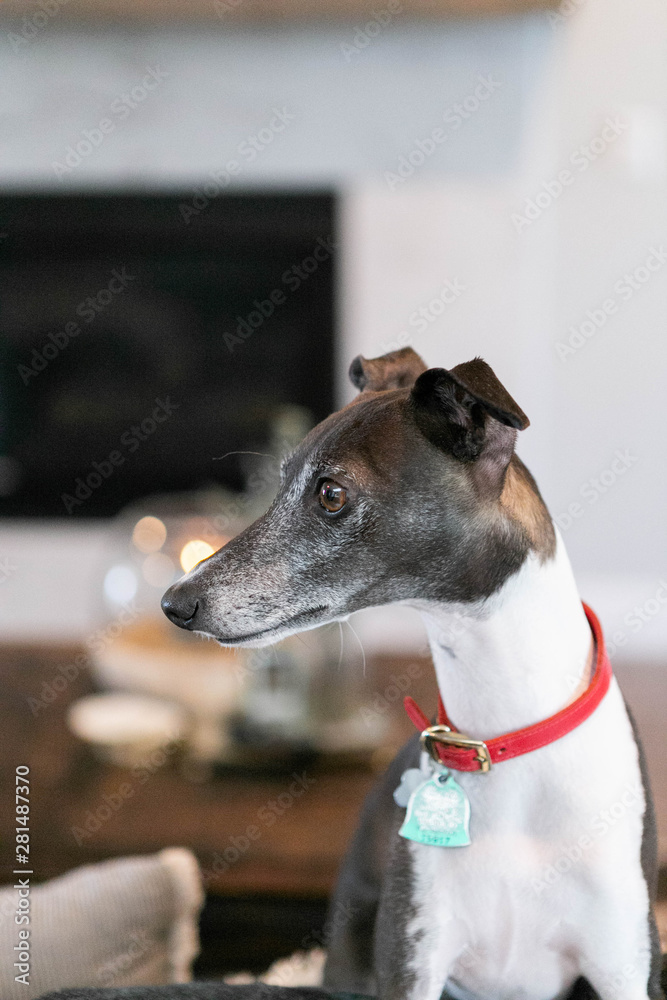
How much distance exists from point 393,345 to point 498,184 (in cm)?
76

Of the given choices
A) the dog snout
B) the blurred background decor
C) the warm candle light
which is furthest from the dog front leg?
the blurred background decor

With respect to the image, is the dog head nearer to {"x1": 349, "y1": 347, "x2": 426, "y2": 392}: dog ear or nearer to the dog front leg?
{"x1": 349, "y1": 347, "x2": 426, "y2": 392}: dog ear

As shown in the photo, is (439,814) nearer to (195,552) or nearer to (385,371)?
(385,371)

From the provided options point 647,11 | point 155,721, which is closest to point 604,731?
point 155,721

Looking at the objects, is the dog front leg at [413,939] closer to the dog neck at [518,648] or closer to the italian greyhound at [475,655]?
the italian greyhound at [475,655]

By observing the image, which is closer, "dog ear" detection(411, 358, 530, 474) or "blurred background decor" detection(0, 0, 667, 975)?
"dog ear" detection(411, 358, 530, 474)

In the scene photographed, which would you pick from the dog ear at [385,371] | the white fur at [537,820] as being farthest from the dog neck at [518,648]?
the dog ear at [385,371]

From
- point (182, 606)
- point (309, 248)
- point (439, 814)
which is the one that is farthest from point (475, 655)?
point (309, 248)

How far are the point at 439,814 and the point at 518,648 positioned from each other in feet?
0.53

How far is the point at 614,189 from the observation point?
12.1ft

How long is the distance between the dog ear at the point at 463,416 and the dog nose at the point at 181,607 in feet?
0.78

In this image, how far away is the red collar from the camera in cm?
79

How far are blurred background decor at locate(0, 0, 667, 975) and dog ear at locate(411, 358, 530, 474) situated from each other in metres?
2.59

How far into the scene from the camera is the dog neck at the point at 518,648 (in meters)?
0.79
